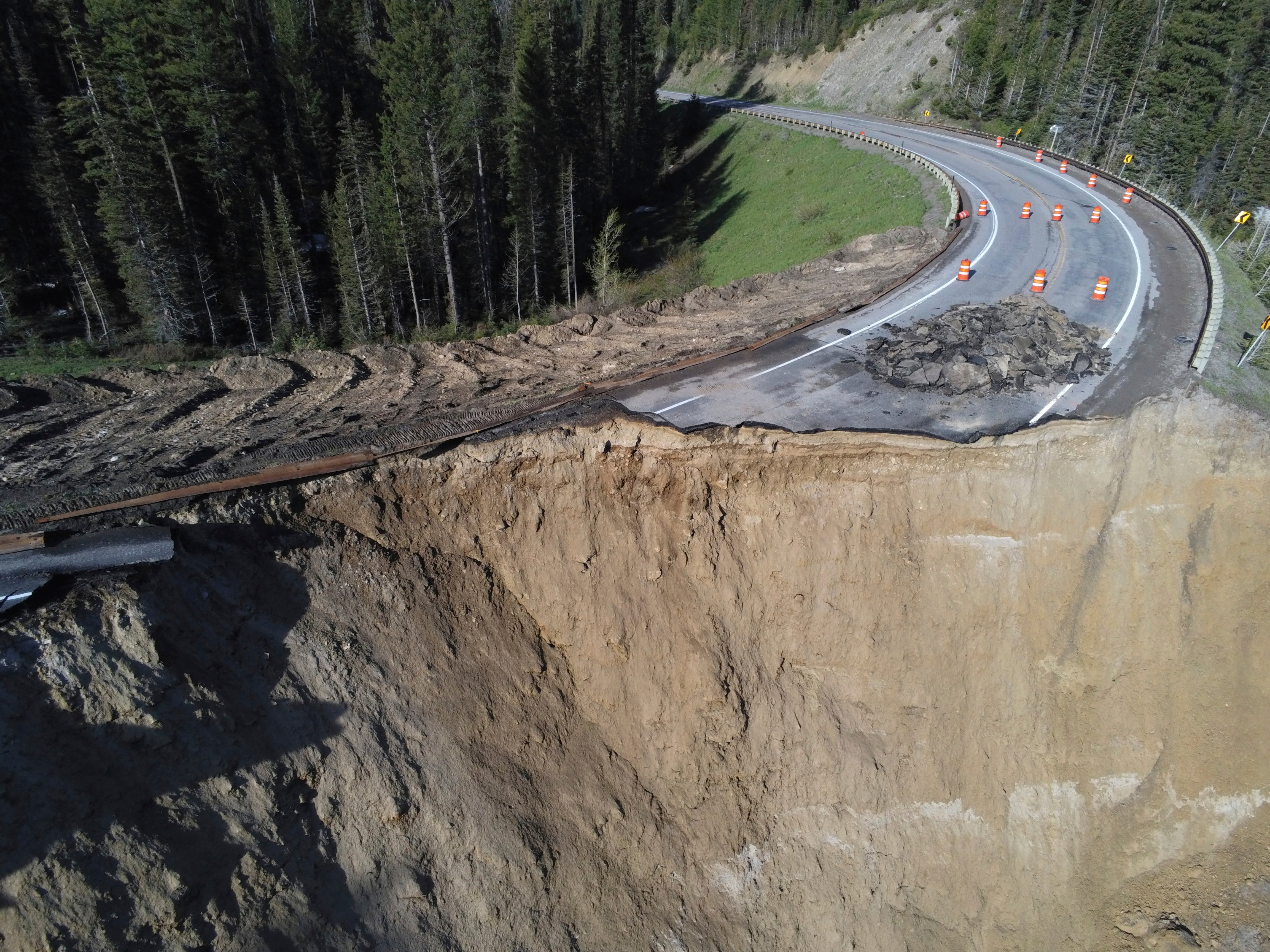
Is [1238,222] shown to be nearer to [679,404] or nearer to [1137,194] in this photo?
[1137,194]

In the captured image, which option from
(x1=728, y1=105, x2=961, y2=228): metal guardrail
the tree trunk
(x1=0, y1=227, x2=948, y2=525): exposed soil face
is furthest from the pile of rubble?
the tree trunk

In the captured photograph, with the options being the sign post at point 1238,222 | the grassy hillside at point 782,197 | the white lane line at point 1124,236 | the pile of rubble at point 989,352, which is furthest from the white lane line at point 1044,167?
the grassy hillside at point 782,197

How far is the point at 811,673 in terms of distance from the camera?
495 inches

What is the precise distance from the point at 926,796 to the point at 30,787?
12.8 meters

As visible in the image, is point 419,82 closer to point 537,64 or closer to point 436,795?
point 537,64

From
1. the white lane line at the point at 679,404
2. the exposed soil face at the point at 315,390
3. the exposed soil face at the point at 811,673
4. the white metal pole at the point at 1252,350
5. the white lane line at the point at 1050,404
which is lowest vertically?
the exposed soil face at the point at 811,673

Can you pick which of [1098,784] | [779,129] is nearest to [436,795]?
[1098,784]

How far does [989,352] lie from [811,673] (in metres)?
7.56

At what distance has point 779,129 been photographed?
4612 centimetres

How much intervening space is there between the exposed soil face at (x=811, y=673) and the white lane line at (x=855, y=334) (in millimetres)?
1450

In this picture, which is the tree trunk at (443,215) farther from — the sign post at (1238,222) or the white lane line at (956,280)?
the sign post at (1238,222)

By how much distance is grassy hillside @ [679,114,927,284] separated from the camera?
28.8 metres

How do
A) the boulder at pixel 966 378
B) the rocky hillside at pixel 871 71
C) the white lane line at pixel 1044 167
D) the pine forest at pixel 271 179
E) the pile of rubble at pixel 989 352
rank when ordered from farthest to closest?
the rocky hillside at pixel 871 71
the pine forest at pixel 271 179
the white lane line at pixel 1044 167
the pile of rubble at pixel 989 352
the boulder at pixel 966 378

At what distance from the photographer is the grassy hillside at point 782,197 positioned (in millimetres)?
28797
